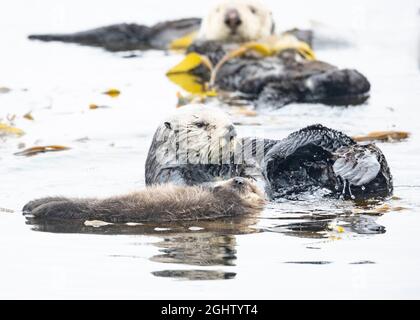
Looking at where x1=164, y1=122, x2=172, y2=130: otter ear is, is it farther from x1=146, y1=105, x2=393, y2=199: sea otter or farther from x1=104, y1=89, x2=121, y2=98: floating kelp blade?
x1=104, y1=89, x2=121, y2=98: floating kelp blade

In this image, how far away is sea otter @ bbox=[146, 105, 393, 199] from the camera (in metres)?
6.71

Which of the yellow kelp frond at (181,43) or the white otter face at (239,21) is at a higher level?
the white otter face at (239,21)

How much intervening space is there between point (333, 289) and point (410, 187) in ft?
7.99

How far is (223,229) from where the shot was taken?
604 cm

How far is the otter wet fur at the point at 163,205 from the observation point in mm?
6074

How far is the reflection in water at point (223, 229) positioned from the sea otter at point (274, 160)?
0.22 meters

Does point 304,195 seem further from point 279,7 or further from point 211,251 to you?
point 279,7

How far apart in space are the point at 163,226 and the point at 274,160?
106 centimetres

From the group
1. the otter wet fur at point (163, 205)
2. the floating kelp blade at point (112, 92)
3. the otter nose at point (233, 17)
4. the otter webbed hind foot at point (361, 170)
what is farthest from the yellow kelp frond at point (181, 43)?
the otter wet fur at point (163, 205)

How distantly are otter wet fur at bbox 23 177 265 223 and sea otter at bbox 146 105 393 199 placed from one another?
0.36 m

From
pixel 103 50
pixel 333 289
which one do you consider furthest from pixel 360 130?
pixel 103 50

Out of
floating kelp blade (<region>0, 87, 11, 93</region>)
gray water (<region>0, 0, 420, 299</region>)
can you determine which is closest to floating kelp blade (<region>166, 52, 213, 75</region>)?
gray water (<region>0, 0, 420, 299</region>)

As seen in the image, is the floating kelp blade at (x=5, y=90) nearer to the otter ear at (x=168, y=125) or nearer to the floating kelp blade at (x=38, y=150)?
the floating kelp blade at (x=38, y=150)

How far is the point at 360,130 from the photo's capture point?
9.26 metres
